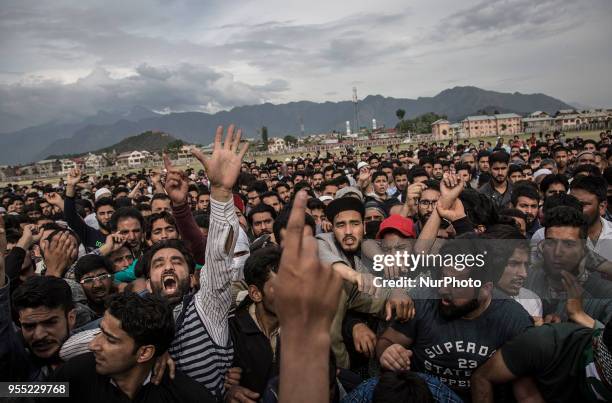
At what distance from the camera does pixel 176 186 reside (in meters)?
3.50

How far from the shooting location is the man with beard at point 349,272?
8.49 ft

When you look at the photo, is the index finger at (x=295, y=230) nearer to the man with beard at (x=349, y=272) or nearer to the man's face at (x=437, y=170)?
the man with beard at (x=349, y=272)

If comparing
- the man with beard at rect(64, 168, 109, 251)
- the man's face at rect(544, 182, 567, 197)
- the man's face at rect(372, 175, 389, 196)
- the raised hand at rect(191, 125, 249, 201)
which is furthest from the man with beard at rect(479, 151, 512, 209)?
the man with beard at rect(64, 168, 109, 251)

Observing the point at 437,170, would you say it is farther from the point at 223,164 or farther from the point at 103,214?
the point at 223,164

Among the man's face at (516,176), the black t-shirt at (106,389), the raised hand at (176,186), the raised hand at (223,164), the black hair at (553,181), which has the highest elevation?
Answer: the raised hand at (223,164)

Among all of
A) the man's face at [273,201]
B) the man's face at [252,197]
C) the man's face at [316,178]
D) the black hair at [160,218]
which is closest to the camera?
the black hair at [160,218]

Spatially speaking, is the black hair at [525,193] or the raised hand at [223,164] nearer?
the raised hand at [223,164]

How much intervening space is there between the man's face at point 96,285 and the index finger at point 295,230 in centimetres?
310

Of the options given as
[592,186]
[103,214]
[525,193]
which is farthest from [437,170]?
[103,214]

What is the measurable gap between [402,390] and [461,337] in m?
0.68

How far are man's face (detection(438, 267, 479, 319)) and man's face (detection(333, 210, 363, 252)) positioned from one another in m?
1.38

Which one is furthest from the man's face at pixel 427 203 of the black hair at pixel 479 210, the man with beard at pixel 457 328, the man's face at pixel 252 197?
the man's face at pixel 252 197

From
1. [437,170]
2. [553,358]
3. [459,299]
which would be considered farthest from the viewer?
[437,170]

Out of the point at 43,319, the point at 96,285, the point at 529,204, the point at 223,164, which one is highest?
the point at 223,164
